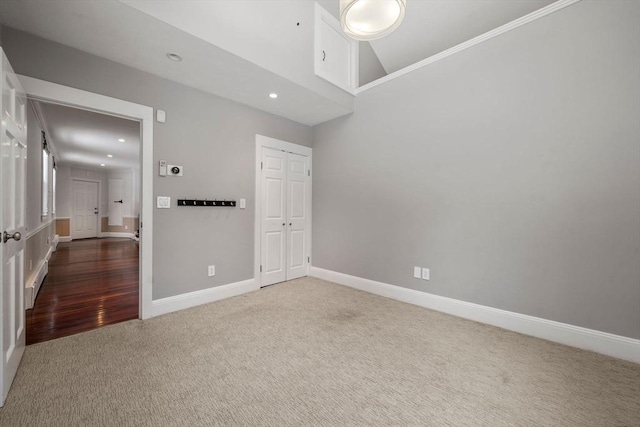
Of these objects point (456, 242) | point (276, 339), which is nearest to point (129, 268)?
point (276, 339)

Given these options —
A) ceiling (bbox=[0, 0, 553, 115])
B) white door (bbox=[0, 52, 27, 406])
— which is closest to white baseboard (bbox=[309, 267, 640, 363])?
ceiling (bbox=[0, 0, 553, 115])

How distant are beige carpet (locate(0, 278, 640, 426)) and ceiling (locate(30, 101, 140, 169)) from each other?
3675 mm

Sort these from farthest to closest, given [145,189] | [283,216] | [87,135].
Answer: [87,135] < [283,216] < [145,189]

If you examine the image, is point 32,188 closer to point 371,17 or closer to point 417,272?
point 371,17

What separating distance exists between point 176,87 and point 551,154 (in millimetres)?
3863

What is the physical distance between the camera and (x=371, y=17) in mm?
1756

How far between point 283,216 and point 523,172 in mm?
3015

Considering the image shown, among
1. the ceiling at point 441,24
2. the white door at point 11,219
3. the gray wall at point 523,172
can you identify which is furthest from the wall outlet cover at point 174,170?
the ceiling at point 441,24

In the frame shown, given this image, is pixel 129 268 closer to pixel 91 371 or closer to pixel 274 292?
pixel 274 292

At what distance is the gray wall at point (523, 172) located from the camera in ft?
6.86

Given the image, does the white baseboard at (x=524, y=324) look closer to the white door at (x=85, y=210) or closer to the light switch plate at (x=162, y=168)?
the light switch plate at (x=162, y=168)

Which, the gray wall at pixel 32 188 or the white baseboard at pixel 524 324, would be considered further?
the gray wall at pixel 32 188

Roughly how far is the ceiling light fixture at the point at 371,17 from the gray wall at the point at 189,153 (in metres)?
2.14

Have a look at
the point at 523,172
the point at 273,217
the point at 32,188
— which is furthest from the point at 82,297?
the point at 523,172
